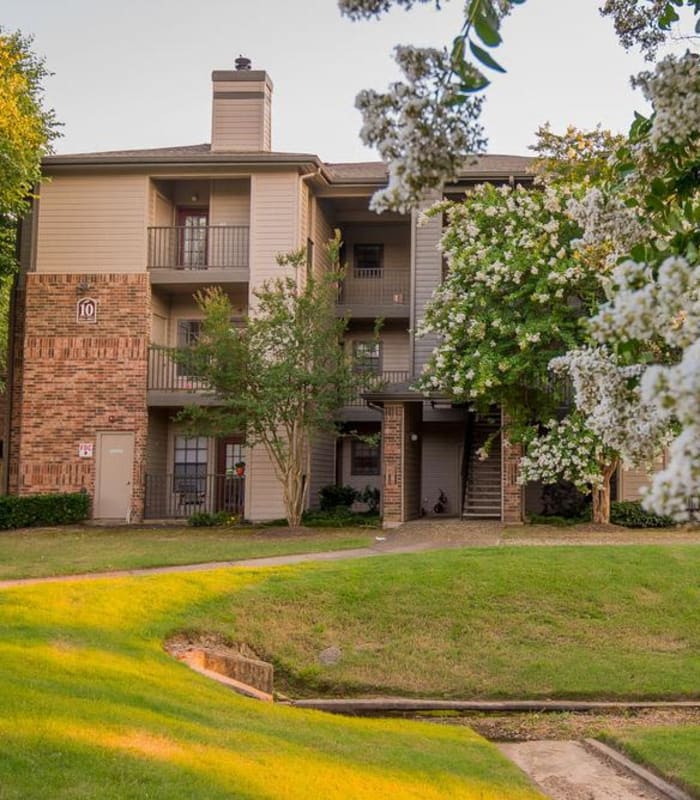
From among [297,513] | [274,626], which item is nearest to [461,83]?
[274,626]

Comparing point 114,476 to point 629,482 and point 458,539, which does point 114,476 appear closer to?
point 458,539

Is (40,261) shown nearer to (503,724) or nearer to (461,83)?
(503,724)

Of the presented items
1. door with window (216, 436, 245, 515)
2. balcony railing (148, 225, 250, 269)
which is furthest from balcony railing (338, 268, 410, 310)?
door with window (216, 436, 245, 515)

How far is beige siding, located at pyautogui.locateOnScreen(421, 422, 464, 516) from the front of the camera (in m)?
28.3

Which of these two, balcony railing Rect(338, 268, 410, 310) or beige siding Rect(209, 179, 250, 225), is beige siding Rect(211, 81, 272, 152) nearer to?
beige siding Rect(209, 179, 250, 225)

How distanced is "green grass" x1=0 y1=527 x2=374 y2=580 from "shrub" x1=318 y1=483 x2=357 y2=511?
4.05 m

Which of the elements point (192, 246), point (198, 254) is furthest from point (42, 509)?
point (192, 246)

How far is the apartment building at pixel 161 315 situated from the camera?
2500 centimetres

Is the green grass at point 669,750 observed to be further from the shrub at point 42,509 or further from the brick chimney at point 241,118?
the brick chimney at point 241,118

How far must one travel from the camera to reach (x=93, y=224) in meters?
25.6

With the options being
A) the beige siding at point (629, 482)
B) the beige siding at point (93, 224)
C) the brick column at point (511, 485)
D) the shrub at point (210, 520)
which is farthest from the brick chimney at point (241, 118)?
the beige siding at point (629, 482)

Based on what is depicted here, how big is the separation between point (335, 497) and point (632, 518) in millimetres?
7760

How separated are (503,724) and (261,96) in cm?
2001

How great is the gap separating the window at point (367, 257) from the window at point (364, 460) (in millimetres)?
4854
